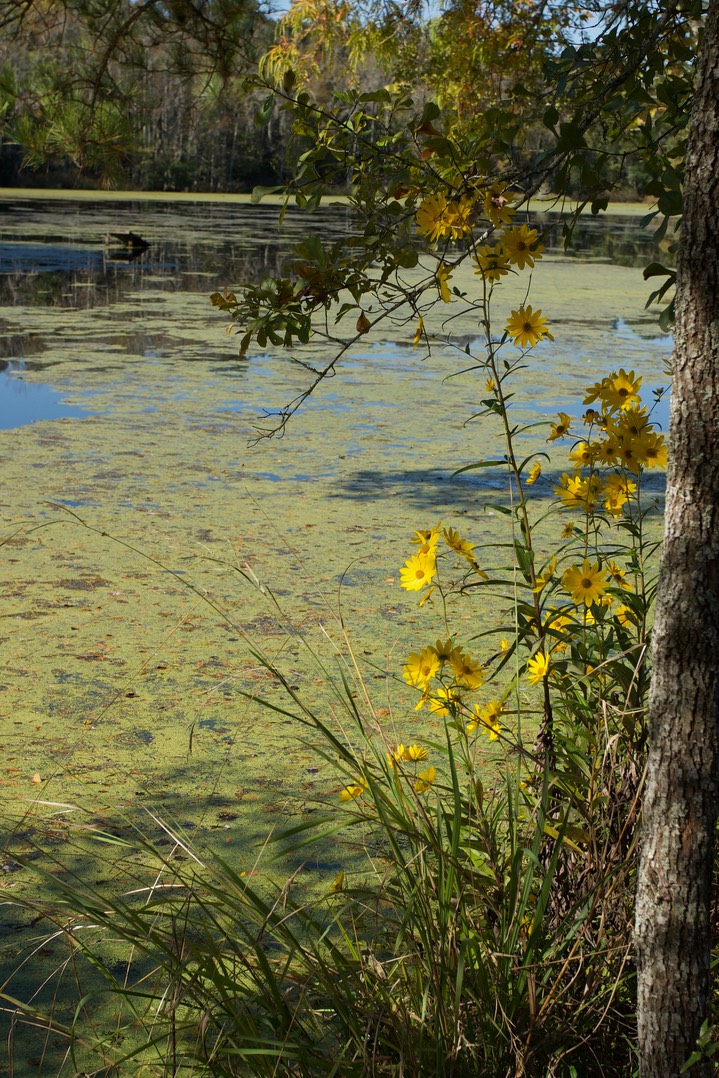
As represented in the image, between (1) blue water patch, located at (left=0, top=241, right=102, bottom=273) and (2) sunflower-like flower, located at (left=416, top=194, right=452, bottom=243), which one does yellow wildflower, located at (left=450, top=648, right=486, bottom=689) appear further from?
(1) blue water patch, located at (left=0, top=241, right=102, bottom=273)

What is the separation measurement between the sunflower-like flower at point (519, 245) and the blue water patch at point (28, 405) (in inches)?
182

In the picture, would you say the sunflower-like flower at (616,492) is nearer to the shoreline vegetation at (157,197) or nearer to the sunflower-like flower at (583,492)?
the sunflower-like flower at (583,492)

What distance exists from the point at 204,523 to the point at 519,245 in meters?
2.89

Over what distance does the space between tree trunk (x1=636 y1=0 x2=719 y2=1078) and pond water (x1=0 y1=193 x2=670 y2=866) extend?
0.41m

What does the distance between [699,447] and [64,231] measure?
19505mm

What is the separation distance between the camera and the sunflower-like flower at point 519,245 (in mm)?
1651

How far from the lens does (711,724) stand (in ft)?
3.92

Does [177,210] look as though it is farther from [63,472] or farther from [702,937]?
[702,937]

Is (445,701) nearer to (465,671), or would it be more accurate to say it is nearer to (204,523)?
(465,671)

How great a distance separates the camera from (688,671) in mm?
1192

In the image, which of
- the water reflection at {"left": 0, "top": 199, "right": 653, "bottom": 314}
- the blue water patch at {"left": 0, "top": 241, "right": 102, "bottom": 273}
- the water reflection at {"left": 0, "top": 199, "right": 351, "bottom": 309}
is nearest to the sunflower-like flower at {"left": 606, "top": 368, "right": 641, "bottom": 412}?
the water reflection at {"left": 0, "top": 199, "right": 653, "bottom": 314}

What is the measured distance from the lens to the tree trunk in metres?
1.17

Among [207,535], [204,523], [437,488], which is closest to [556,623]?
[207,535]

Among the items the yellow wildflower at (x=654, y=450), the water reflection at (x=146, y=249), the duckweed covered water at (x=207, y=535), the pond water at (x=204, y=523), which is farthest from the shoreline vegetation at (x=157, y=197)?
the yellow wildflower at (x=654, y=450)
